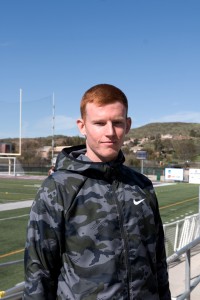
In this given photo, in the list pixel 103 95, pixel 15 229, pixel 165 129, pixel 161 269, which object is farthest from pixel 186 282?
pixel 165 129

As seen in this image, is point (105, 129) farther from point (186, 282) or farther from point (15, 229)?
point (15, 229)

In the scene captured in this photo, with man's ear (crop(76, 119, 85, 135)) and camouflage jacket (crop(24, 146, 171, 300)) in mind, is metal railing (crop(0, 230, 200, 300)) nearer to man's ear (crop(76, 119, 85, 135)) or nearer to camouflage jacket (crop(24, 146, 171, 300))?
camouflage jacket (crop(24, 146, 171, 300))

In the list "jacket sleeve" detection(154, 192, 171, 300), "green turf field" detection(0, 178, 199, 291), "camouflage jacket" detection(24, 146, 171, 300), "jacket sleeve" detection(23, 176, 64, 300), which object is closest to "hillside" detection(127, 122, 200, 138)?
"green turf field" detection(0, 178, 199, 291)

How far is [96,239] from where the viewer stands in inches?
67.6

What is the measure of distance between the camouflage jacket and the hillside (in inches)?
4766

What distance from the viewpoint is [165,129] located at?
13550 centimetres

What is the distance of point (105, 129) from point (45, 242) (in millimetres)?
529

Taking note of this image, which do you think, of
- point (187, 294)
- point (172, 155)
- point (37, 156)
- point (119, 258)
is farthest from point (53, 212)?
point (172, 155)

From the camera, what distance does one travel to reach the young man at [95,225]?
66.0 inches

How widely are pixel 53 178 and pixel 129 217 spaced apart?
0.36 meters

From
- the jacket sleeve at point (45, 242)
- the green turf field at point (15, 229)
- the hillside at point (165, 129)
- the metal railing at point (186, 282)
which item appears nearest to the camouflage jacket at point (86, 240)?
the jacket sleeve at point (45, 242)

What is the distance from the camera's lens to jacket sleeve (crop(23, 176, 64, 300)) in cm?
165

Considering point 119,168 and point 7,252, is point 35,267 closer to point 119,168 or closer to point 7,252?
point 119,168

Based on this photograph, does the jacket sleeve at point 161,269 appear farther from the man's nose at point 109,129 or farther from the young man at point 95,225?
the man's nose at point 109,129
